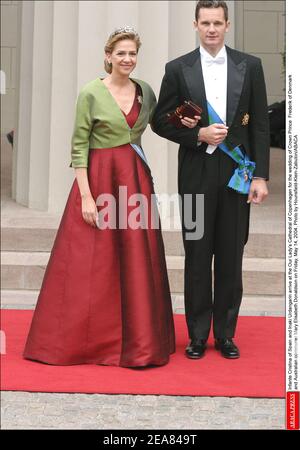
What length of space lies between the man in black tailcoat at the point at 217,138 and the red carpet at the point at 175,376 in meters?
0.17

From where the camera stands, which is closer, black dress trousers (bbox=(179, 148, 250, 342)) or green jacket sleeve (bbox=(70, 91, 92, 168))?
green jacket sleeve (bbox=(70, 91, 92, 168))

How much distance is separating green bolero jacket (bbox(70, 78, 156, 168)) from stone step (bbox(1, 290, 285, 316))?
1.85 metres

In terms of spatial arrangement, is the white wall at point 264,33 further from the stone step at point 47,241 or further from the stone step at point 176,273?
the stone step at point 176,273

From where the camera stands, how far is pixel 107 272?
19.2ft

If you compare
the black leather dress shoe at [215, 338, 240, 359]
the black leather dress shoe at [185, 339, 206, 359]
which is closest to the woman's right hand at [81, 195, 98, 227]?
the black leather dress shoe at [185, 339, 206, 359]

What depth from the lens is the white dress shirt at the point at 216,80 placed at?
575 centimetres

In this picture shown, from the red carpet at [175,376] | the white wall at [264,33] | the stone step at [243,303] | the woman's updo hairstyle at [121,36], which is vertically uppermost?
the white wall at [264,33]

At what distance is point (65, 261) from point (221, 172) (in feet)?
3.04

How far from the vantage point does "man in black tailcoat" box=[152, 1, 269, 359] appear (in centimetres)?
573

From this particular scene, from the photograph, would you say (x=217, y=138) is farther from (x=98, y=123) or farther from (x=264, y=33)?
(x=264, y=33)

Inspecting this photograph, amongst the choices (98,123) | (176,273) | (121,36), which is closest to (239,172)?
(98,123)

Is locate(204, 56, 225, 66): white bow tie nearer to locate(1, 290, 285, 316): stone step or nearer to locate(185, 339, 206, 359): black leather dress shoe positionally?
locate(185, 339, 206, 359): black leather dress shoe

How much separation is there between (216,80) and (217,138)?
1.02 feet

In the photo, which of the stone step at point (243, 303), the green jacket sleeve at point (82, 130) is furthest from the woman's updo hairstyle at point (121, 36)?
the stone step at point (243, 303)
